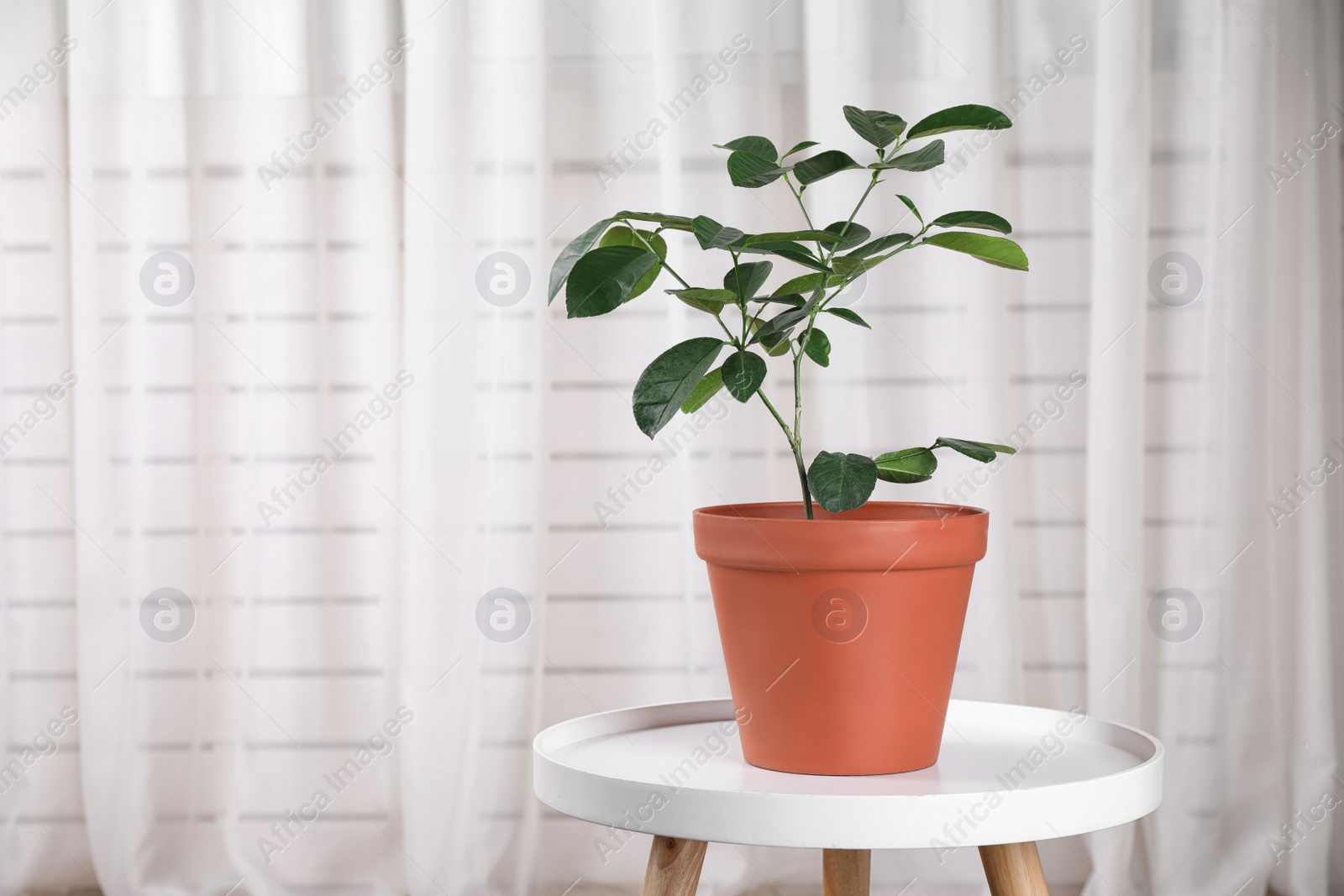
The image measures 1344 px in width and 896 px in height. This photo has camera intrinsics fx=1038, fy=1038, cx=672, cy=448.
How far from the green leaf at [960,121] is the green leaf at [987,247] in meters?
0.07

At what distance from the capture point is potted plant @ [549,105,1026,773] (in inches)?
27.1

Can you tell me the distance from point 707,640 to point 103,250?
47.8 inches

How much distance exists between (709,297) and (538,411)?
3.31 ft

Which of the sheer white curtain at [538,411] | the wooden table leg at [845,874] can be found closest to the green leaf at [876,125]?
the wooden table leg at [845,874]

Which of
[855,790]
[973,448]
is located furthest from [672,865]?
[973,448]

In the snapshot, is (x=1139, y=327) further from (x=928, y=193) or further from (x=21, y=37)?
(x=21, y=37)

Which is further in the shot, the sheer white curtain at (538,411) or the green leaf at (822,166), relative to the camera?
the sheer white curtain at (538,411)

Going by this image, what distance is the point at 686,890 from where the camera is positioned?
0.72 metres

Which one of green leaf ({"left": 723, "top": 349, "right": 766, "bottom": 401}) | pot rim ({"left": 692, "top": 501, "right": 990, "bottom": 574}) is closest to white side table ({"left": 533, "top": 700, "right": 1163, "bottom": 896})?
pot rim ({"left": 692, "top": 501, "right": 990, "bottom": 574})

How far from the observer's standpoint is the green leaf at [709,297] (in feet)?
2.35

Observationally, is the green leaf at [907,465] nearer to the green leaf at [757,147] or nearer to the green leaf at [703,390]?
the green leaf at [703,390]

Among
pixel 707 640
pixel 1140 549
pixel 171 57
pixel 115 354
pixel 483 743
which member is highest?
pixel 171 57

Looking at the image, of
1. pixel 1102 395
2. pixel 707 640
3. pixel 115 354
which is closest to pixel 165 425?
pixel 115 354

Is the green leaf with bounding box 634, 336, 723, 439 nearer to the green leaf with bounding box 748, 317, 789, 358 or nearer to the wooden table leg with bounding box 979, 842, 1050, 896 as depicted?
the green leaf with bounding box 748, 317, 789, 358
